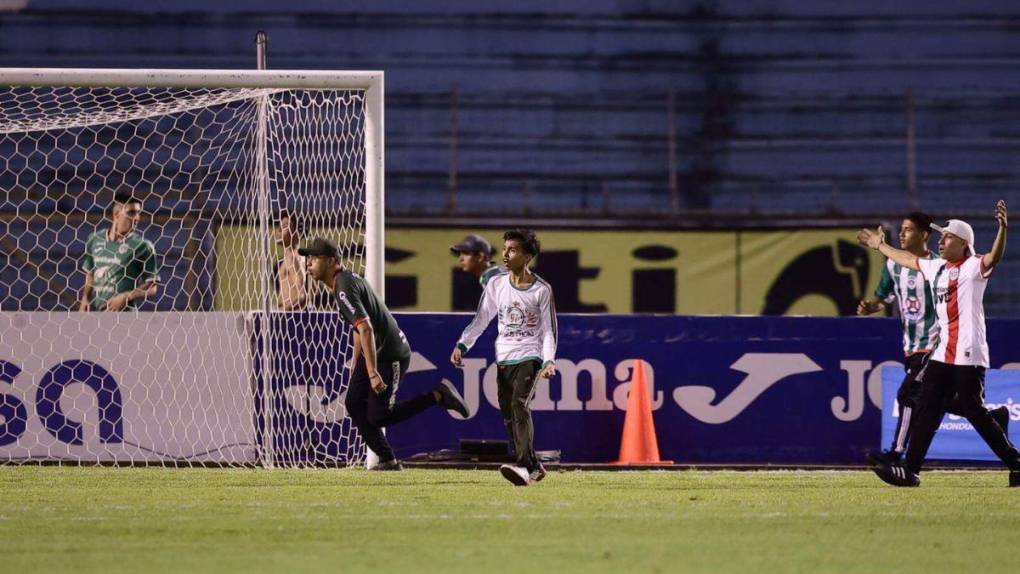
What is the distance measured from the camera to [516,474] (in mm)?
9562

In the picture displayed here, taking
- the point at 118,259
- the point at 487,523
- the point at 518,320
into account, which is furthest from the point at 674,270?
the point at 487,523

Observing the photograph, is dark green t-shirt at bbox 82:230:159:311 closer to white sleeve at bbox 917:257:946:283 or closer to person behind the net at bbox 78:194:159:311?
person behind the net at bbox 78:194:159:311

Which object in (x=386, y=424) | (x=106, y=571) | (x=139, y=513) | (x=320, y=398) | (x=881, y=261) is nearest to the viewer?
(x=106, y=571)

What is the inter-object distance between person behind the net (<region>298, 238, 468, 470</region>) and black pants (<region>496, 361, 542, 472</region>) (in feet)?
2.80

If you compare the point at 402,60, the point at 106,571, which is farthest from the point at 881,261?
the point at 106,571

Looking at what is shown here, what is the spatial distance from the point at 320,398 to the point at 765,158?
8695 millimetres

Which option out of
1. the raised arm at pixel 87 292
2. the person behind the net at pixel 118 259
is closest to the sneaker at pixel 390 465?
the person behind the net at pixel 118 259

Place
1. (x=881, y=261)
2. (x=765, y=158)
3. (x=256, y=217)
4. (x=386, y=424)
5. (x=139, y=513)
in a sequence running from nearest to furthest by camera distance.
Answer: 1. (x=139, y=513)
2. (x=386, y=424)
3. (x=256, y=217)
4. (x=881, y=261)
5. (x=765, y=158)

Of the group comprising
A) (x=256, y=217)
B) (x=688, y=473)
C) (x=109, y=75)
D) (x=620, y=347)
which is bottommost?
(x=688, y=473)

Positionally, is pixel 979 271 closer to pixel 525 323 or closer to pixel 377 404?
pixel 525 323

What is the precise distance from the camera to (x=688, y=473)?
11133mm

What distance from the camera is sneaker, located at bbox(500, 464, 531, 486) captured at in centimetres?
954

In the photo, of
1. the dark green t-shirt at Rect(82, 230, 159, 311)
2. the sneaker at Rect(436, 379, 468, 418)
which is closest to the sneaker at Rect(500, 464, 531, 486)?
the sneaker at Rect(436, 379, 468, 418)

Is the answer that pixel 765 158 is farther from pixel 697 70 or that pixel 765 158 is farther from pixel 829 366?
pixel 829 366
